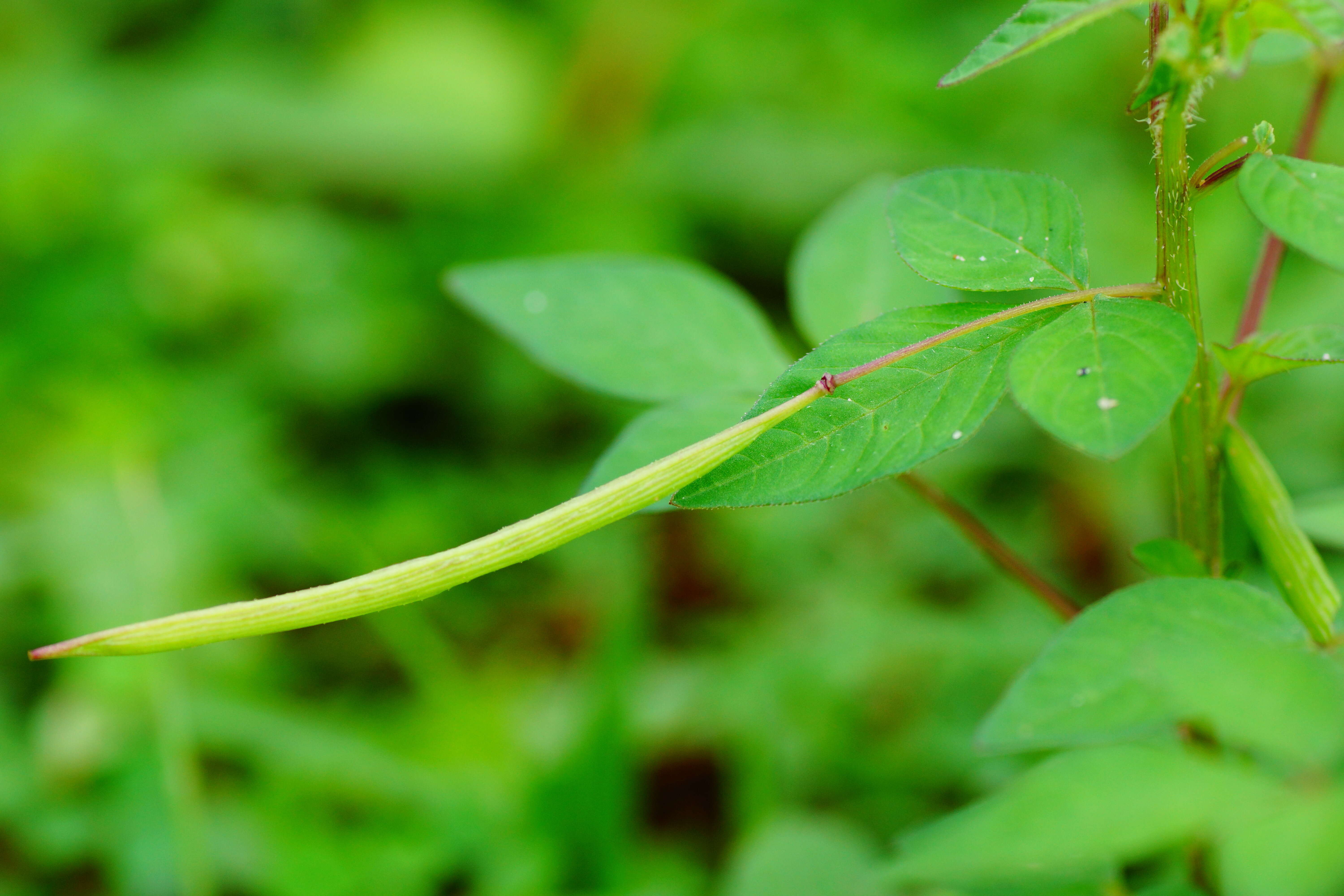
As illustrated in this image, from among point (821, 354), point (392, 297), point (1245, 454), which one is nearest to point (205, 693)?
point (392, 297)

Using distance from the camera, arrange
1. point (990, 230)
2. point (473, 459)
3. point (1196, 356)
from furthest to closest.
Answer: point (473, 459) < point (990, 230) < point (1196, 356)

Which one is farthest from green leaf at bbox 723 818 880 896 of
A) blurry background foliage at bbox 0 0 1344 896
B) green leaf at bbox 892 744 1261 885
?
green leaf at bbox 892 744 1261 885

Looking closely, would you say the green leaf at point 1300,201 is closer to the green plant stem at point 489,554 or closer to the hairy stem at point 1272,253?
the green plant stem at point 489,554

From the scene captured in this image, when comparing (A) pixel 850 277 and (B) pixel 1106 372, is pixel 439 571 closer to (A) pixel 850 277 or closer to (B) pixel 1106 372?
(B) pixel 1106 372

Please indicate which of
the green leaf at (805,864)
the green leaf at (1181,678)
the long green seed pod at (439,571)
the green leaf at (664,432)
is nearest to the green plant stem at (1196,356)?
the green leaf at (1181,678)

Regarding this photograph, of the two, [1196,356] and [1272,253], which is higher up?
[1272,253]

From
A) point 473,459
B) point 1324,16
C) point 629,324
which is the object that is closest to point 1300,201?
point 1324,16

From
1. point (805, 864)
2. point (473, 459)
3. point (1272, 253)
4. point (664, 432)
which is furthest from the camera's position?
point (473, 459)
